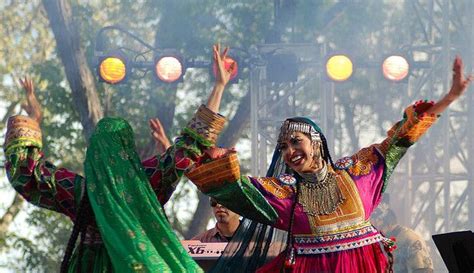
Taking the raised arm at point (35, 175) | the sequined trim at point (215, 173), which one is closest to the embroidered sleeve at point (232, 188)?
the sequined trim at point (215, 173)

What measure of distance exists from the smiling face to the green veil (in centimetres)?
105

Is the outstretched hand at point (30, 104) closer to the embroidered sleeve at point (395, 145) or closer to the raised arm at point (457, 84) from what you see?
the embroidered sleeve at point (395, 145)

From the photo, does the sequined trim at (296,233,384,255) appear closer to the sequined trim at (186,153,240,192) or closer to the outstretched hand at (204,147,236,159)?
the sequined trim at (186,153,240,192)

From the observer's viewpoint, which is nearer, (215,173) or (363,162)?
(215,173)

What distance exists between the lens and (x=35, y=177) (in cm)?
510

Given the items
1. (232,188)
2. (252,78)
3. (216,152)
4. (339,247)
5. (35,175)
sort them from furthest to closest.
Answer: (252,78) < (339,247) < (232,188) < (216,152) < (35,175)

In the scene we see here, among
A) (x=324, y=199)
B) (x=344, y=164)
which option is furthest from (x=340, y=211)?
(x=344, y=164)

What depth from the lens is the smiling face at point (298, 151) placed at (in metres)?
5.87

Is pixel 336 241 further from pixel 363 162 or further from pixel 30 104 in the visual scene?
pixel 30 104

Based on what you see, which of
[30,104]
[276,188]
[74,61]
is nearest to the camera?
[30,104]

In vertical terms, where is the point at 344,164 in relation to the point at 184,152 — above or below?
below

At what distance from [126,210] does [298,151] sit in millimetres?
1239

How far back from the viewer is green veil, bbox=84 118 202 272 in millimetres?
4883

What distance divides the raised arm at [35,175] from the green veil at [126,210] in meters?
0.13
